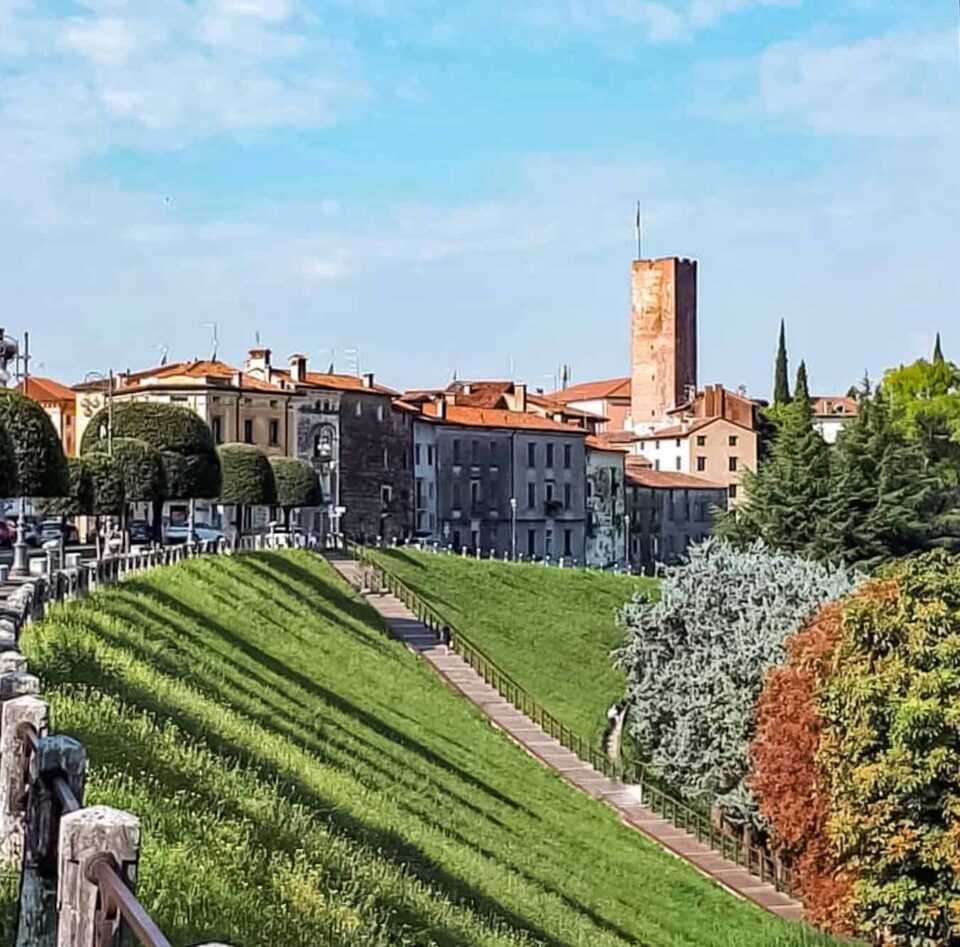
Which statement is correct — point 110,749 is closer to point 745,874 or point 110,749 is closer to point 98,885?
point 98,885

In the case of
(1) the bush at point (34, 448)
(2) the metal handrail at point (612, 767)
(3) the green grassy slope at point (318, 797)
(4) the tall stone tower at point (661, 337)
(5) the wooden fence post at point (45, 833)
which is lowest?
(2) the metal handrail at point (612, 767)

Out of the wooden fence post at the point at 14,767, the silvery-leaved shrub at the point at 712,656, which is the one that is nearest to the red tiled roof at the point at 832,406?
the silvery-leaved shrub at the point at 712,656

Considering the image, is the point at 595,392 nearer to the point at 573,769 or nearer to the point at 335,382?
the point at 335,382

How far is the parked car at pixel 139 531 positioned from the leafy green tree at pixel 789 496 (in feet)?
71.8

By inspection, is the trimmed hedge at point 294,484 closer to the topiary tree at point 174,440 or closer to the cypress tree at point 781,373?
the topiary tree at point 174,440

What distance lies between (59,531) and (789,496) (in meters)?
26.4

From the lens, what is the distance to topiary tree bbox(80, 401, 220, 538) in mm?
50344

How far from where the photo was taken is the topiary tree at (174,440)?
165 feet

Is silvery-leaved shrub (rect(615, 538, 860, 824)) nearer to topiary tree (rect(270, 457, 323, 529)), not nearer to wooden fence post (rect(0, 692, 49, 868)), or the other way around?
topiary tree (rect(270, 457, 323, 529))

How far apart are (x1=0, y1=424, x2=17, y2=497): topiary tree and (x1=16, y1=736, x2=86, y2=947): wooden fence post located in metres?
25.6

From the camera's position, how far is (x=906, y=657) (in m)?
26.9

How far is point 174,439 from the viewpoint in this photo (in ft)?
168

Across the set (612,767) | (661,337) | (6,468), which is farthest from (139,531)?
(661,337)

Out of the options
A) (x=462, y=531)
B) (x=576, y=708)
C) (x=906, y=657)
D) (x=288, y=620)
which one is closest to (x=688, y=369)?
(x=462, y=531)
